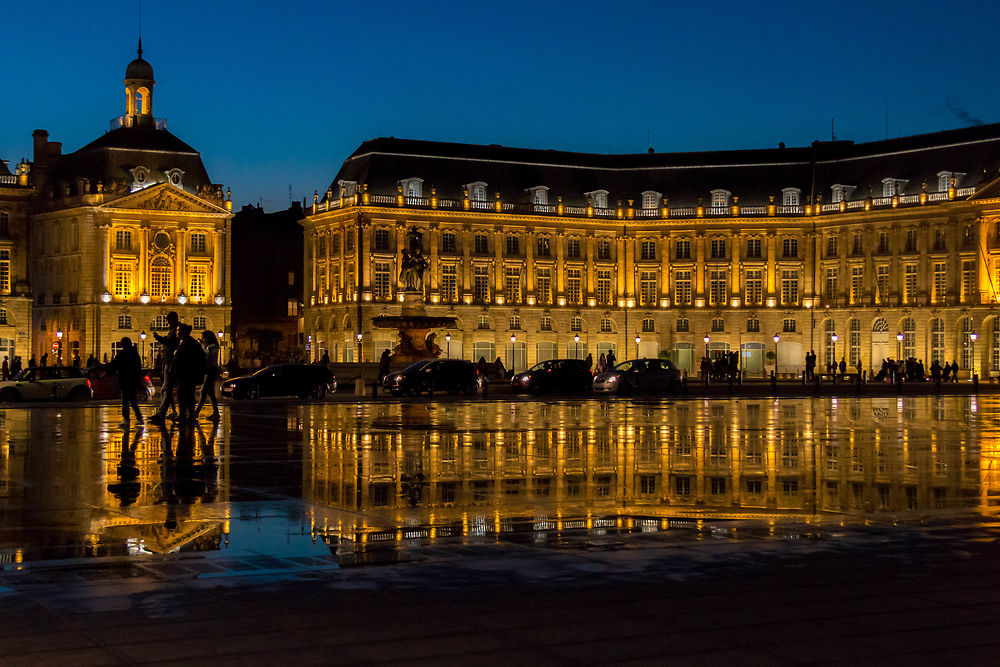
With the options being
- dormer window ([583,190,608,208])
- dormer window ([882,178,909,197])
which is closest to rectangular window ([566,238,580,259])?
dormer window ([583,190,608,208])

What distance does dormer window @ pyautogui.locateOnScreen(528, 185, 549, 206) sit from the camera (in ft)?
352

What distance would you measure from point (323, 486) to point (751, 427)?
14.2m

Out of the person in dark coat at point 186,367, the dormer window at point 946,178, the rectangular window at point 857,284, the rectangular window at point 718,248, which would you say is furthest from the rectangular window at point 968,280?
the person in dark coat at point 186,367

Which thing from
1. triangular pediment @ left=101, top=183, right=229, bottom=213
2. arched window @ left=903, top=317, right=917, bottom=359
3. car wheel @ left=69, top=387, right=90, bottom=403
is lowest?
car wheel @ left=69, top=387, right=90, bottom=403

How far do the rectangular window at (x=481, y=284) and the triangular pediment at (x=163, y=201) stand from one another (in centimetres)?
1986

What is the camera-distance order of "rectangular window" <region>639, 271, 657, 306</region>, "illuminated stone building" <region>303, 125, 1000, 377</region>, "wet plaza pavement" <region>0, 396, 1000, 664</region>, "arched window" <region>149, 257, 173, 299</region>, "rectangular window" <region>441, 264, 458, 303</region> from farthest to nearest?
"rectangular window" <region>639, 271, 657, 306</region>, "rectangular window" <region>441, 264, 458, 303</region>, "illuminated stone building" <region>303, 125, 1000, 377</region>, "arched window" <region>149, 257, 173, 299</region>, "wet plaza pavement" <region>0, 396, 1000, 664</region>

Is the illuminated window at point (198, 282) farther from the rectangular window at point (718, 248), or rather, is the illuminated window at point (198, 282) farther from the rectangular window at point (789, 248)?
the rectangular window at point (789, 248)

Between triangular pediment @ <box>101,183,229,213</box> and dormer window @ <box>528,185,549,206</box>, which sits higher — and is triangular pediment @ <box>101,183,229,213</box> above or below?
below

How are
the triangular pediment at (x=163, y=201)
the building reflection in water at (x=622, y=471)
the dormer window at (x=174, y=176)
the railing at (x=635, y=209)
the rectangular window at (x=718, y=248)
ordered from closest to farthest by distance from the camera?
the building reflection in water at (x=622, y=471)
the triangular pediment at (x=163, y=201)
the dormer window at (x=174, y=176)
the railing at (x=635, y=209)
the rectangular window at (x=718, y=248)

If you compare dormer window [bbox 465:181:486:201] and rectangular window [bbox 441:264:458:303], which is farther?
dormer window [bbox 465:181:486:201]

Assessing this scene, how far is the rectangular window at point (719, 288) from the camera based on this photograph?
108562mm

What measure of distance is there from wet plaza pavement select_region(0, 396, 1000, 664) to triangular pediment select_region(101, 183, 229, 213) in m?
79.9

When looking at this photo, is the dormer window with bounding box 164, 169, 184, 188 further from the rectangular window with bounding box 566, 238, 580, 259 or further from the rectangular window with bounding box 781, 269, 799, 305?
the rectangular window with bounding box 781, 269, 799, 305

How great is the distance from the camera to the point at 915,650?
22.9 ft
